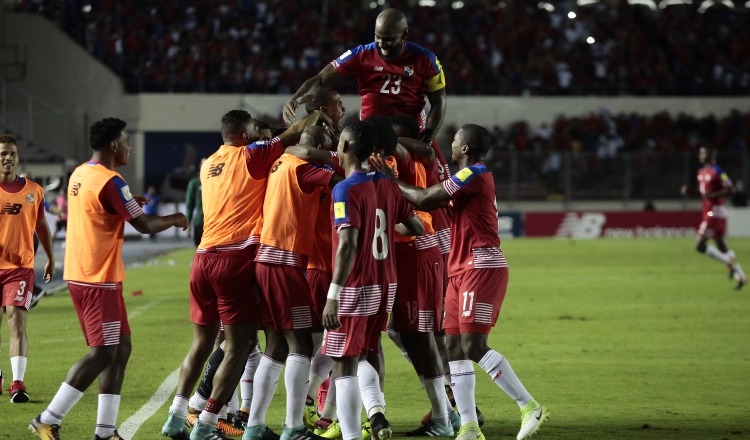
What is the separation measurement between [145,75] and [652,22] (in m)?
22.0

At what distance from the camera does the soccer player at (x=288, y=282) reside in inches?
262

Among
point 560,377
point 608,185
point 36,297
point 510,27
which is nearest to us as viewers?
point 560,377

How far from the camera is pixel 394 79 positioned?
8.00 metres

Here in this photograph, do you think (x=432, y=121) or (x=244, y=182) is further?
(x=432, y=121)

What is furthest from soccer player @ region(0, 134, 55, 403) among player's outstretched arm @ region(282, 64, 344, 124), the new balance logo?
player's outstretched arm @ region(282, 64, 344, 124)

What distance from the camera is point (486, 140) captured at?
7168 mm

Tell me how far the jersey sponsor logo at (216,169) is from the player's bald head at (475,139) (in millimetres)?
1798

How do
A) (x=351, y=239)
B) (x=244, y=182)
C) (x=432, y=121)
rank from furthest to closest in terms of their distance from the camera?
(x=432, y=121) < (x=244, y=182) < (x=351, y=239)

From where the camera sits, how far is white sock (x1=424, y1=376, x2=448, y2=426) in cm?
711

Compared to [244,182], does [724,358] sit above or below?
below

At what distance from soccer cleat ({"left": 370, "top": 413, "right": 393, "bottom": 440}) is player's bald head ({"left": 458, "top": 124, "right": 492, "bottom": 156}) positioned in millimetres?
2151

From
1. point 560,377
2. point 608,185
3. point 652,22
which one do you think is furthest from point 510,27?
point 560,377

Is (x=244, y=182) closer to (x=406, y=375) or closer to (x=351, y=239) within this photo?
(x=351, y=239)

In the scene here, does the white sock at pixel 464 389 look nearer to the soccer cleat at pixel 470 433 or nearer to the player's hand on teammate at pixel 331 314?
the soccer cleat at pixel 470 433
